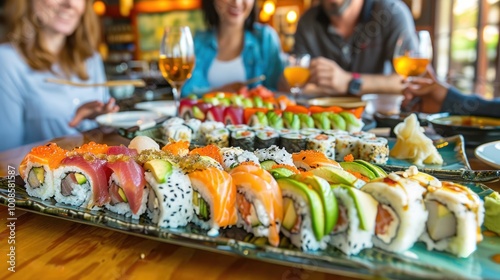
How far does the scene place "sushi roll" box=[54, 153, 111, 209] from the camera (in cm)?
99

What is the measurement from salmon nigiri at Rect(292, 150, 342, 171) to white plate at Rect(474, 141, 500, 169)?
1.72ft

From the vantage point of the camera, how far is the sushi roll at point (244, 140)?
1618mm

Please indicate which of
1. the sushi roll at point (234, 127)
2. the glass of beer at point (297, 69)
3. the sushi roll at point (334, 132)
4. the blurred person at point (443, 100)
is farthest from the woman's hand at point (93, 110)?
the blurred person at point (443, 100)

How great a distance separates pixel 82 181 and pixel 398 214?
2.36ft

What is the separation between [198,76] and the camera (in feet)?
12.2

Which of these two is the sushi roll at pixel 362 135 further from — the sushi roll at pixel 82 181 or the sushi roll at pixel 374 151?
the sushi roll at pixel 82 181

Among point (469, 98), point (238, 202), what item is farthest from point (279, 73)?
point (238, 202)

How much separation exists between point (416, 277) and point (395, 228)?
0.15 metres

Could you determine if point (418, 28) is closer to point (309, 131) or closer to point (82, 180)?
point (309, 131)

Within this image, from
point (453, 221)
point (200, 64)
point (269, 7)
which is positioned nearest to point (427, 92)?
point (453, 221)

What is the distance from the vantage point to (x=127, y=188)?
925 mm

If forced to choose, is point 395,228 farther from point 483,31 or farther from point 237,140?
point 483,31

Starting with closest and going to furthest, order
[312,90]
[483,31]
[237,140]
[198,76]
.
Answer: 1. [237,140]
2. [312,90]
3. [198,76]
4. [483,31]

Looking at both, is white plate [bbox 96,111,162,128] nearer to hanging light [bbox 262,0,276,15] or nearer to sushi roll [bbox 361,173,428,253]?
sushi roll [bbox 361,173,428,253]
